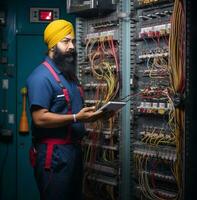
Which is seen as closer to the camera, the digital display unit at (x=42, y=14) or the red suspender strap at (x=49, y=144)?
the red suspender strap at (x=49, y=144)

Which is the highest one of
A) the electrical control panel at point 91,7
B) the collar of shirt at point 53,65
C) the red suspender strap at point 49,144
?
the electrical control panel at point 91,7

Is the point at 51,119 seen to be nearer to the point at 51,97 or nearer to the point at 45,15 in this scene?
the point at 51,97

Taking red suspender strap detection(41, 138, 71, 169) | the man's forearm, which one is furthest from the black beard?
red suspender strap detection(41, 138, 71, 169)

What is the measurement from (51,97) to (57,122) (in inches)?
7.9

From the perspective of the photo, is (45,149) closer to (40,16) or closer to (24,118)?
(24,118)

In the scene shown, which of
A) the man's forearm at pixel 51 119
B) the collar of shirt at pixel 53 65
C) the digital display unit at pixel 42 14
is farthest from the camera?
the digital display unit at pixel 42 14

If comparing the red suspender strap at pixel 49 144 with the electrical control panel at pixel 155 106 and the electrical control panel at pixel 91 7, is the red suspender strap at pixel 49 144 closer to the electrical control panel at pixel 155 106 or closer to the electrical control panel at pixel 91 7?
the electrical control panel at pixel 155 106

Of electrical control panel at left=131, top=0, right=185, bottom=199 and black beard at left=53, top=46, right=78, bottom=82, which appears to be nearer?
electrical control panel at left=131, top=0, right=185, bottom=199

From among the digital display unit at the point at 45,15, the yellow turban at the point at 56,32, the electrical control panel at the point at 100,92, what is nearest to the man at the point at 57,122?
the yellow turban at the point at 56,32

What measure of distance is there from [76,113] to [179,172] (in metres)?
0.86

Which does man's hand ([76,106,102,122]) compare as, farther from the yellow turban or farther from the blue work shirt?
the yellow turban

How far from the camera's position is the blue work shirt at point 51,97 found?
2.93m

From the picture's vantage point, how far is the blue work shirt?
115 inches

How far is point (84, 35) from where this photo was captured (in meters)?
3.87
